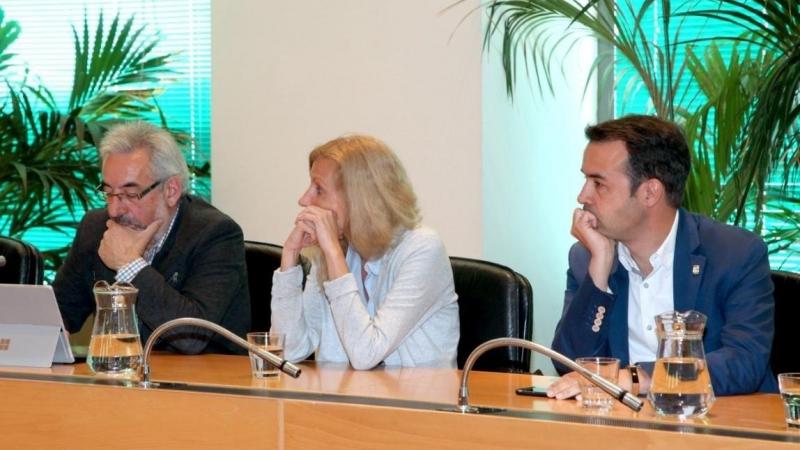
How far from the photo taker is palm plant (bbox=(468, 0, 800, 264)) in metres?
3.56

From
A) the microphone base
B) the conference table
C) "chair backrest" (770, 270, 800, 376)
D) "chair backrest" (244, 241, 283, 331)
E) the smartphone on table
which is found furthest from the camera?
"chair backrest" (244, 241, 283, 331)

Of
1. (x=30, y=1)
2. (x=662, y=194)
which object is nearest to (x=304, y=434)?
(x=662, y=194)

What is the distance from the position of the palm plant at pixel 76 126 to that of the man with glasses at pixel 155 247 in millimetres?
1043

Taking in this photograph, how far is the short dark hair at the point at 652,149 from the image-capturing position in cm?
305

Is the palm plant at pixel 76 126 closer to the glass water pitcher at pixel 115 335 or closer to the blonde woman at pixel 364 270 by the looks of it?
the blonde woman at pixel 364 270

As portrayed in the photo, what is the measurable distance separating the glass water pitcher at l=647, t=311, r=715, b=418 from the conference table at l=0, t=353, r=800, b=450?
0.11 feet

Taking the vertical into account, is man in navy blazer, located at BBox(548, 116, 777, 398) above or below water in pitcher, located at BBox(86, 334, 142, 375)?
above

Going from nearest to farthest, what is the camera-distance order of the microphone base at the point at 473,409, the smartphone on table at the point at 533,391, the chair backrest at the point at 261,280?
the microphone base at the point at 473,409 → the smartphone on table at the point at 533,391 → the chair backrest at the point at 261,280

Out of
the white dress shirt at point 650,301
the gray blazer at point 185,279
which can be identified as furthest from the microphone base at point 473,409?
the gray blazer at point 185,279

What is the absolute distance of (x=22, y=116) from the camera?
4.98 m

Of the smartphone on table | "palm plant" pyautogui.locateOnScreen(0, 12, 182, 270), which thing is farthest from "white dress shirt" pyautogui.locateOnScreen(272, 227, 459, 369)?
"palm plant" pyautogui.locateOnScreen(0, 12, 182, 270)

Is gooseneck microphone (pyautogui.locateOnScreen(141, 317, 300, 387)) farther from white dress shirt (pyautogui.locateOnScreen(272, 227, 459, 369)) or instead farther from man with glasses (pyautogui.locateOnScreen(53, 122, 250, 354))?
man with glasses (pyautogui.locateOnScreen(53, 122, 250, 354))

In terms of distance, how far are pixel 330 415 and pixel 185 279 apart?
1.40 m

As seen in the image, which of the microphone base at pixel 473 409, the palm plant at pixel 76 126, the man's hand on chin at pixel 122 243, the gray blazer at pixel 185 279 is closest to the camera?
the microphone base at pixel 473 409
